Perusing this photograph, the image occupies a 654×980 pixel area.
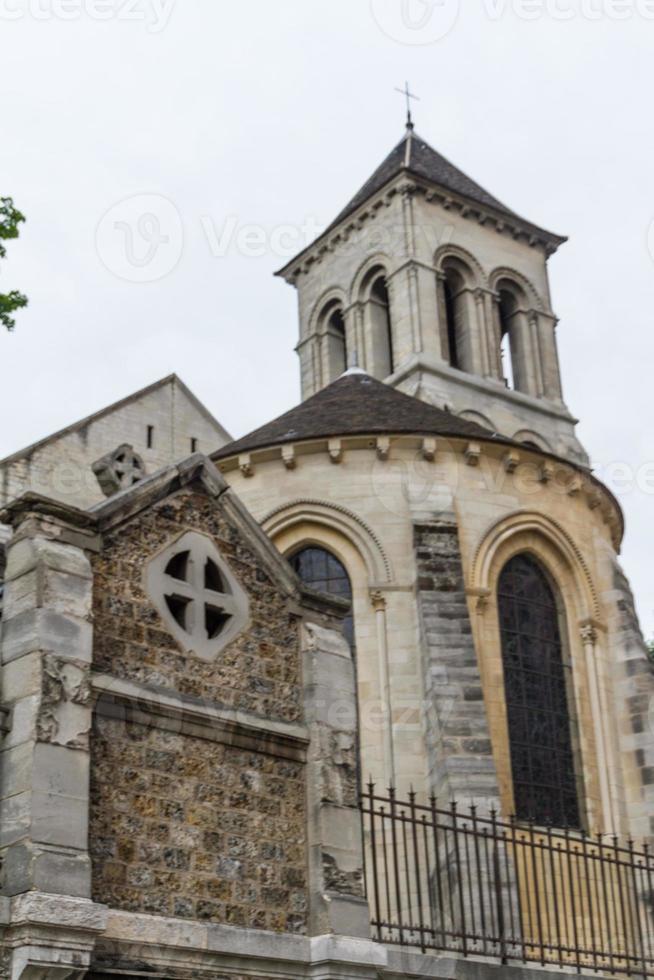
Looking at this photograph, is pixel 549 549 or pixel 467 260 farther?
pixel 467 260

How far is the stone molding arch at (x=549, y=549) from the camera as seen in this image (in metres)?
18.2

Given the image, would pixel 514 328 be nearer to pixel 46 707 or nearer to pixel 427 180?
pixel 427 180

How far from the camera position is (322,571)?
59.3ft

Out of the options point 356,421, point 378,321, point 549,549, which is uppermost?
point 378,321

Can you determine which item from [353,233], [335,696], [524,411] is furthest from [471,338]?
[335,696]

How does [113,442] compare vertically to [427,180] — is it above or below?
below

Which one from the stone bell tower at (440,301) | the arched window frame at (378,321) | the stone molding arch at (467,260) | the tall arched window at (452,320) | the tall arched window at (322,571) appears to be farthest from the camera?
the tall arched window at (452,320)

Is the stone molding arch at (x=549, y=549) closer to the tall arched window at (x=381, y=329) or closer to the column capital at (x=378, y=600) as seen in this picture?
the column capital at (x=378, y=600)

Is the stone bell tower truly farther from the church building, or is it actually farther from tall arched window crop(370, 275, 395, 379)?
the church building

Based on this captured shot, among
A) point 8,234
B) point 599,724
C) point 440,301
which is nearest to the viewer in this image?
point 8,234

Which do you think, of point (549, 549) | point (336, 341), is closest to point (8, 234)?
point (549, 549)

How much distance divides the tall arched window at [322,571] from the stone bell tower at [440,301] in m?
17.1

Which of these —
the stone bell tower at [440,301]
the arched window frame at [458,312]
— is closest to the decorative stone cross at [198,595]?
the stone bell tower at [440,301]

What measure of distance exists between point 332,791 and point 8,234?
7.06 meters
